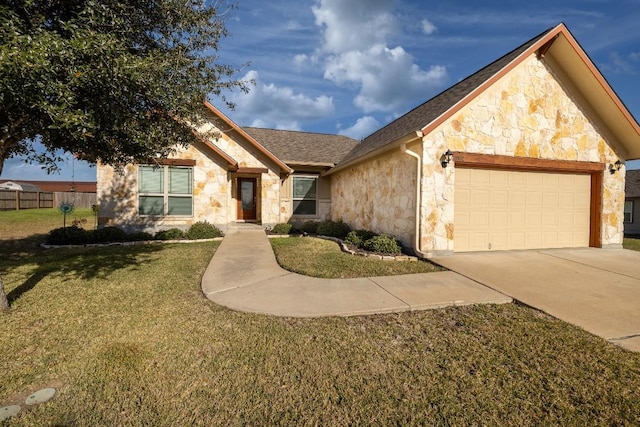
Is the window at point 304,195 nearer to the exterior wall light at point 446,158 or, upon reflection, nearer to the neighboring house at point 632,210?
the exterior wall light at point 446,158

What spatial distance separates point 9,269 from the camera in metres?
6.92

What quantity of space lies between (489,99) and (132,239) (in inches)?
500

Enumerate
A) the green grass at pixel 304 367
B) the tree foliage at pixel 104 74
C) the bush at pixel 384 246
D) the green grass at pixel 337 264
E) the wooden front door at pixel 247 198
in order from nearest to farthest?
1. the green grass at pixel 304 367
2. the tree foliage at pixel 104 74
3. the green grass at pixel 337 264
4. the bush at pixel 384 246
5. the wooden front door at pixel 247 198

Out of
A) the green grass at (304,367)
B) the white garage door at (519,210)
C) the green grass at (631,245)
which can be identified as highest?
→ the white garage door at (519,210)

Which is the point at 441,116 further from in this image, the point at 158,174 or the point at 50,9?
the point at 158,174

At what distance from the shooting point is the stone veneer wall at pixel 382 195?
8578mm

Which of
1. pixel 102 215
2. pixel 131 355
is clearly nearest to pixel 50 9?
pixel 131 355

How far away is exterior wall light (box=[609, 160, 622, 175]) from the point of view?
9.77 meters

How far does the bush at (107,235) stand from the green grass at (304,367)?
6227mm

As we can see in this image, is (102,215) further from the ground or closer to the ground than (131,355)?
further from the ground

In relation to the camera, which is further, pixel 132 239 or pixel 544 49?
pixel 132 239

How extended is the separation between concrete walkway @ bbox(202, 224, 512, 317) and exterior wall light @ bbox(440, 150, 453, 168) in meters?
3.09

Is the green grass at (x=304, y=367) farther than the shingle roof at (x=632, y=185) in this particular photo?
No

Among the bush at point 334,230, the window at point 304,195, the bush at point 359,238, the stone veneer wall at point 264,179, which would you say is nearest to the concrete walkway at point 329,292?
the bush at point 359,238
